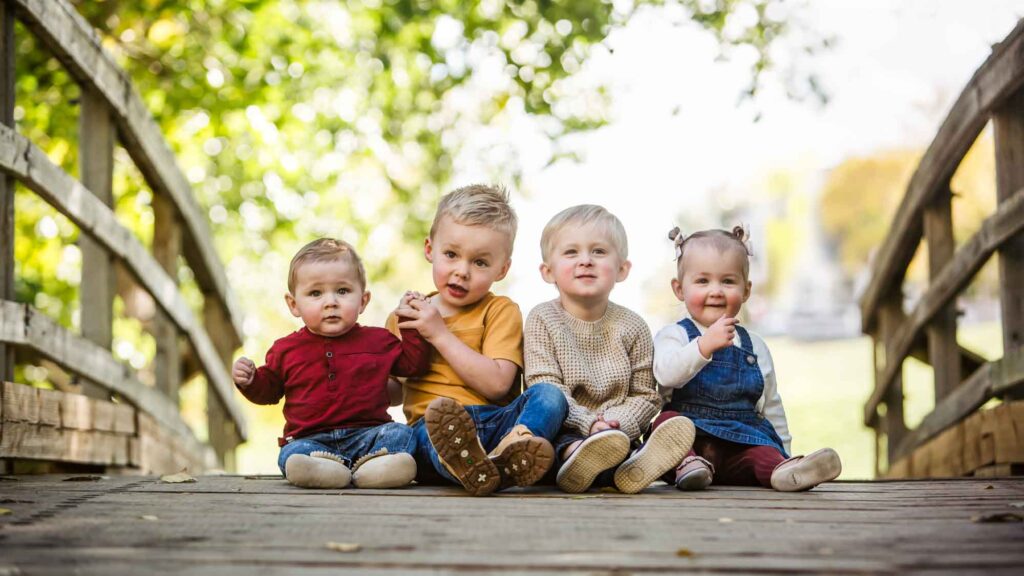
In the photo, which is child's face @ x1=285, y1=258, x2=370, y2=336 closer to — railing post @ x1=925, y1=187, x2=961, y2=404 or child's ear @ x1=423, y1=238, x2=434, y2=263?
child's ear @ x1=423, y1=238, x2=434, y2=263

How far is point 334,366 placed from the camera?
3.50m

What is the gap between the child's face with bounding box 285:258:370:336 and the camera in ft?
11.4

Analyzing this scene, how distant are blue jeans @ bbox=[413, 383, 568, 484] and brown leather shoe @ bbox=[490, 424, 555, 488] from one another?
128mm

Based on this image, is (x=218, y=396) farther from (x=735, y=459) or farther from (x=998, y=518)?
(x=998, y=518)

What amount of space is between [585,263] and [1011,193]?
152 cm

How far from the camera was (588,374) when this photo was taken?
343 centimetres

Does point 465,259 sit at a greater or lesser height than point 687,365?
greater

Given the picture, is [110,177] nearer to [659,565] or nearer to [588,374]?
[588,374]

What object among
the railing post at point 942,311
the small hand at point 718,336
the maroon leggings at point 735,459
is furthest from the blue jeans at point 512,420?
the railing post at point 942,311

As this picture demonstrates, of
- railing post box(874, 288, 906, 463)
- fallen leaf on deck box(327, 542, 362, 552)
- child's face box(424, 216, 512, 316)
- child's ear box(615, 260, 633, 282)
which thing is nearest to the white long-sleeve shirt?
child's ear box(615, 260, 633, 282)

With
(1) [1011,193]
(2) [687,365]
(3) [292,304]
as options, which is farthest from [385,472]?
(1) [1011,193]

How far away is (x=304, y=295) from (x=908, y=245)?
9.37ft

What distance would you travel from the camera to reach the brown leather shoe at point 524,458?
9.61ft

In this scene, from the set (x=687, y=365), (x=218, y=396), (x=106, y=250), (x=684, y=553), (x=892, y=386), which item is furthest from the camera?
(x=218, y=396)
